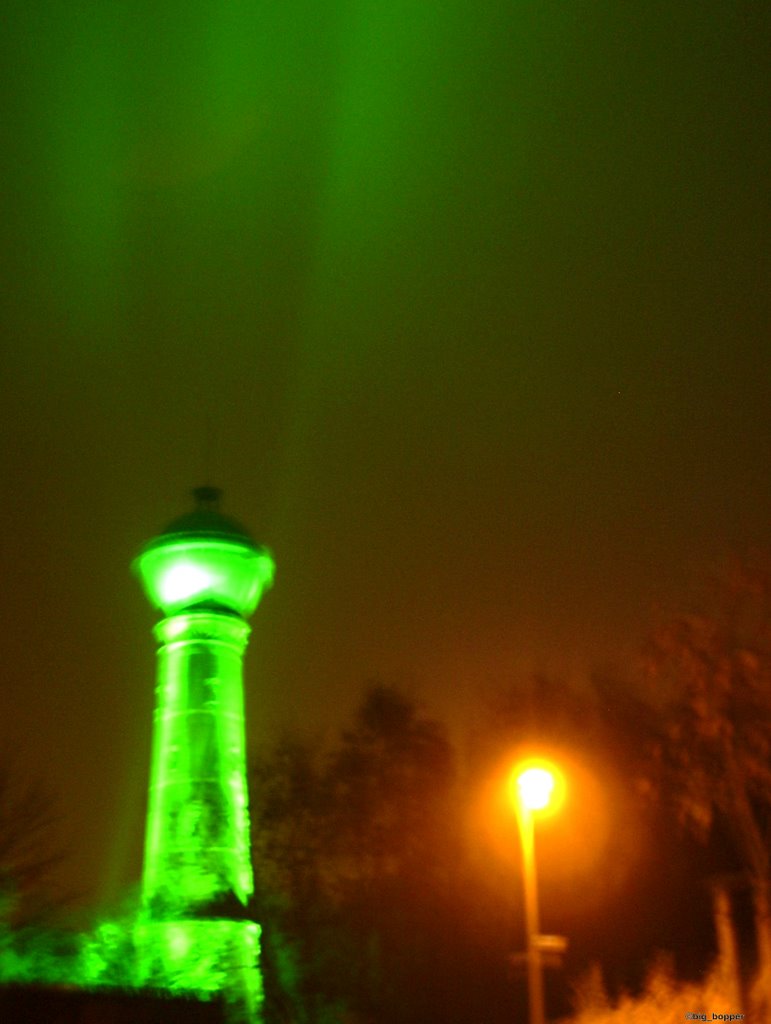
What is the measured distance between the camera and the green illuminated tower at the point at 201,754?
106ft

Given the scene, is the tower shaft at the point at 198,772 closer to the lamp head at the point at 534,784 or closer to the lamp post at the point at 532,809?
the lamp post at the point at 532,809

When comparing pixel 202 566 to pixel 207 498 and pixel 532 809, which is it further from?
pixel 532 809

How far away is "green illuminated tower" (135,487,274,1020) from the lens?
32.2 m

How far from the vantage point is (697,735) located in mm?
32625

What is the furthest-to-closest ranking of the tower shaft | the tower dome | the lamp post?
the tower dome → the tower shaft → the lamp post

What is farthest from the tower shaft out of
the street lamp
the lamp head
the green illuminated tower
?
the lamp head

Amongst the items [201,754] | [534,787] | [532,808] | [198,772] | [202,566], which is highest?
[202,566]

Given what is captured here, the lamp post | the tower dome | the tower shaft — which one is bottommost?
the lamp post

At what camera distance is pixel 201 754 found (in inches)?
1325

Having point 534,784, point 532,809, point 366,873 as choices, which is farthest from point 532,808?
point 366,873

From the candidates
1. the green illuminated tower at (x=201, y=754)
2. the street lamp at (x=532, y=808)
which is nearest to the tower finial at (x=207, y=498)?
the green illuminated tower at (x=201, y=754)

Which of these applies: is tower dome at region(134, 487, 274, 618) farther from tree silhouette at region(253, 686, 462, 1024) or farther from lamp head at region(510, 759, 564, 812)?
lamp head at region(510, 759, 564, 812)

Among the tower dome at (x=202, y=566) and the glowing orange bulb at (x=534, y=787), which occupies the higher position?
the tower dome at (x=202, y=566)

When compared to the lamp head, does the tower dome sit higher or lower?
higher
